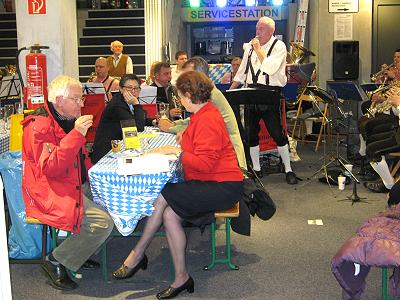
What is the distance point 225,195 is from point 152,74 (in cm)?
334

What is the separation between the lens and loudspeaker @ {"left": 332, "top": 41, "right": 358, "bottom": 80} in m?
12.2

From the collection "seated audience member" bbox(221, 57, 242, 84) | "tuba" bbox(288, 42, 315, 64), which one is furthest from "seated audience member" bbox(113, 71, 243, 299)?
"tuba" bbox(288, 42, 315, 64)

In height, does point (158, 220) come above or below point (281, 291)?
above

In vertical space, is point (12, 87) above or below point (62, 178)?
above

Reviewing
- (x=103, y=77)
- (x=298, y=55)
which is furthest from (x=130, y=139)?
(x=298, y=55)

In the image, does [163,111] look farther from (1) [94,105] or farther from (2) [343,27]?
(2) [343,27]

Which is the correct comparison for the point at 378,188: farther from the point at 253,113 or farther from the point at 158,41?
the point at 158,41

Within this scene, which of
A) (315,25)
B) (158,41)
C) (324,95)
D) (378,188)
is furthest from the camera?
(315,25)

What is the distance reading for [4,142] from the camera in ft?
17.0

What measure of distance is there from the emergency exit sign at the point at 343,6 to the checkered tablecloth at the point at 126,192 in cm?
888

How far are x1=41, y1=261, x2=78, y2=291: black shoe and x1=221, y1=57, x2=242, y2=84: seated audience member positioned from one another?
16.6ft

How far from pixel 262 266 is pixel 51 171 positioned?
162 centimetres

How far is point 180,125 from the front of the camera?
552cm

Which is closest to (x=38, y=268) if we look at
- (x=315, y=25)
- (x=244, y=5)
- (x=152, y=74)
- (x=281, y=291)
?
(x=281, y=291)
